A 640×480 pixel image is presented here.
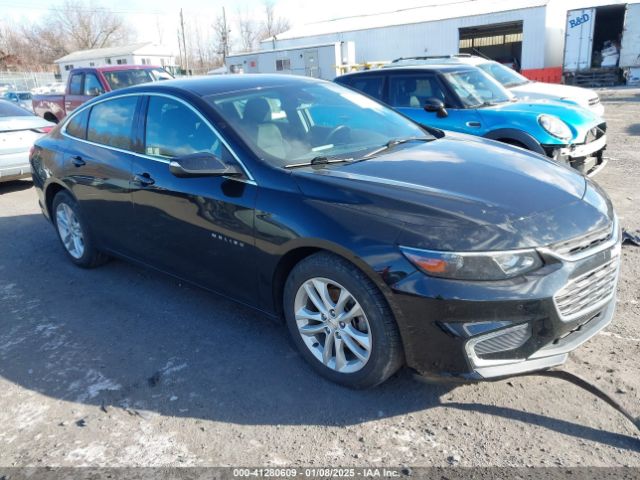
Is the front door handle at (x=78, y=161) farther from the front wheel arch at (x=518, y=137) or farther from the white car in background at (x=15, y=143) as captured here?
the front wheel arch at (x=518, y=137)

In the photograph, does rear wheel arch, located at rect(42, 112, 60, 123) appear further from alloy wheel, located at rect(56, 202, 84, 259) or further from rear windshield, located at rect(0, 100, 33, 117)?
alloy wheel, located at rect(56, 202, 84, 259)

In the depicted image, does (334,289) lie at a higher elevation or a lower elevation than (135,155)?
lower

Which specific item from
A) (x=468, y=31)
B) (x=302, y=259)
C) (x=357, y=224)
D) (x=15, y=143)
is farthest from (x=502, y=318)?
(x=468, y=31)

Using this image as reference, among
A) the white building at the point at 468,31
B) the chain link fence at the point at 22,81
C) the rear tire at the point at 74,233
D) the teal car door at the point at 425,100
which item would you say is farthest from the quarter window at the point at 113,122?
the chain link fence at the point at 22,81

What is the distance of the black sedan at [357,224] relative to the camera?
250 centimetres

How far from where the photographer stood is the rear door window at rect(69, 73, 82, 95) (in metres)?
12.1

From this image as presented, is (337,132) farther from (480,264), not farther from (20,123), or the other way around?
(20,123)

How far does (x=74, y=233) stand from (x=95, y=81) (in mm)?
7870

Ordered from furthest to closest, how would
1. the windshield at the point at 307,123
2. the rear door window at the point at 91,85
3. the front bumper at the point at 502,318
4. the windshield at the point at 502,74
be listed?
the rear door window at the point at 91,85 → the windshield at the point at 502,74 → the windshield at the point at 307,123 → the front bumper at the point at 502,318

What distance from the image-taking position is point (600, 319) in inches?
111

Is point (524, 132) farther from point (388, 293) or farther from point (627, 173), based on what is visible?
point (388, 293)

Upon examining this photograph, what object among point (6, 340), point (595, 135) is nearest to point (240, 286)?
point (6, 340)

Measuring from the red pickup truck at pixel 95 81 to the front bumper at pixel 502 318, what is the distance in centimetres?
1064

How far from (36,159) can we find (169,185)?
2554 mm
